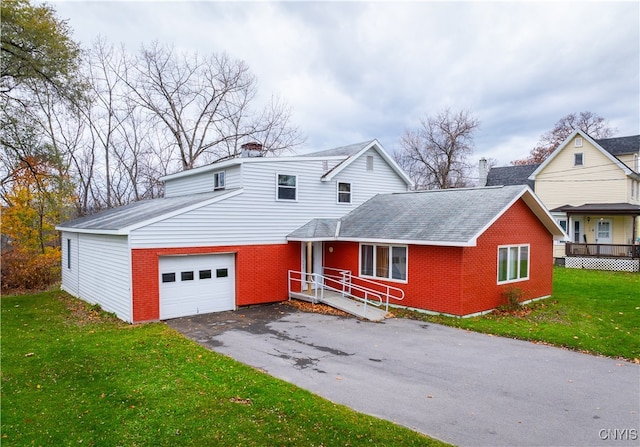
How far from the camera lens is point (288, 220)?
51.9 feet

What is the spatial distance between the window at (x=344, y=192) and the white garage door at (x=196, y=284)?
19.9 ft

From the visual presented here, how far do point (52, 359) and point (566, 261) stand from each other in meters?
28.3

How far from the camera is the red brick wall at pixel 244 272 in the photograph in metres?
12.0

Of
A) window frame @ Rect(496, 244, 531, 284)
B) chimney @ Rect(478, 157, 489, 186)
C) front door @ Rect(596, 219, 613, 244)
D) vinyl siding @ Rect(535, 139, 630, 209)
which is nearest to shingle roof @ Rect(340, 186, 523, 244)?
window frame @ Rect(496, 244, 531, 284)

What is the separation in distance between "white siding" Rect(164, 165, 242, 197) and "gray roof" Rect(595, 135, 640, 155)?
27.1 m

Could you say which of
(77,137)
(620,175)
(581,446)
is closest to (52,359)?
(581,446)

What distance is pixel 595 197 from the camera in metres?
27.1

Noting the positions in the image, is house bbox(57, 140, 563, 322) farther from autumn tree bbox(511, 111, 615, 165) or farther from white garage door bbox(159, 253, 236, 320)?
autumn tree bbox(511, 111, 615, 165)

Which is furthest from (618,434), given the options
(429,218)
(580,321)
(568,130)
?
(568,130)

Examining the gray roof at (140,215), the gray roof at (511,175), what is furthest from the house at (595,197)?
the gray roof at (140,215)

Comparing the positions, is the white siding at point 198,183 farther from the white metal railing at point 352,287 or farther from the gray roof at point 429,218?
the white metal railing at point 352,287

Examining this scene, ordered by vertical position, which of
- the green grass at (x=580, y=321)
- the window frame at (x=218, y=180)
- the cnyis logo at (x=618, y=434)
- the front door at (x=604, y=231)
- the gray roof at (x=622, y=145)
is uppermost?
the gray roof at (x=622, y=145)

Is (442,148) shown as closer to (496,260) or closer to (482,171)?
(482,171)

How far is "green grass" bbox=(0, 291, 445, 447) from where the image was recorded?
5211 mm
